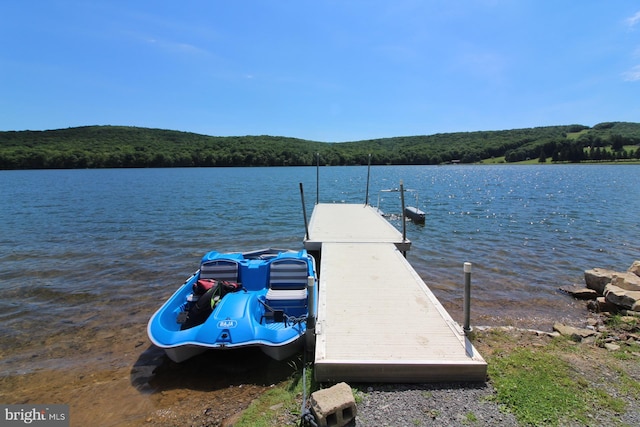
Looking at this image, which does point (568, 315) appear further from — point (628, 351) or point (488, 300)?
point (628, 351)

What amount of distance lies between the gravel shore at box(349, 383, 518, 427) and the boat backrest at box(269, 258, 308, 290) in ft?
11.3

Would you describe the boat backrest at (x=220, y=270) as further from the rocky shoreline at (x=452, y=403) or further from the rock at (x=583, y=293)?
the rock at (x=583, y=293)

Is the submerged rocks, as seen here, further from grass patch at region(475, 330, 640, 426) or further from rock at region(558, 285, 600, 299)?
grass patch at region(475, 330, 640, 426)

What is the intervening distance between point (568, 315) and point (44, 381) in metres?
11.1

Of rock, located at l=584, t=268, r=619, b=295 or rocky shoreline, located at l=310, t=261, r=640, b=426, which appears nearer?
rocky shoreline, located at l=310, t=261, r=640, b=426

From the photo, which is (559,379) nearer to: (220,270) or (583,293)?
(583,293)

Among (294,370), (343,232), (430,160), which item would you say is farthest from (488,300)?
(430,160)

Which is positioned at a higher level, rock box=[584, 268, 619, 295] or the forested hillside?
the forested hillside

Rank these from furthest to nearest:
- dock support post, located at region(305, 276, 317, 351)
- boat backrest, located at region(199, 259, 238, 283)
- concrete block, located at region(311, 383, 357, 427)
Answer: boat backrest, located at region(199, 259, 238, 283), dock support post, located at region(305, 276, 317, 351), concrete block, located at region(311, 383, 357, 427)

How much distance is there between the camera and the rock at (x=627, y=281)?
26.8 feet

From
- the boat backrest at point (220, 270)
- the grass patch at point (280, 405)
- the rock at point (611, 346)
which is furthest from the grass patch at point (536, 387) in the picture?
the boat backrest at point (220, 270)

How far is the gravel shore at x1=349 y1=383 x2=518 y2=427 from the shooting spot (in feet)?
12.8

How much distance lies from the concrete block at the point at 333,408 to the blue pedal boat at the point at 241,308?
168 cm

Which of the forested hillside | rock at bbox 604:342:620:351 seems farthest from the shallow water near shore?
the forested hillside
